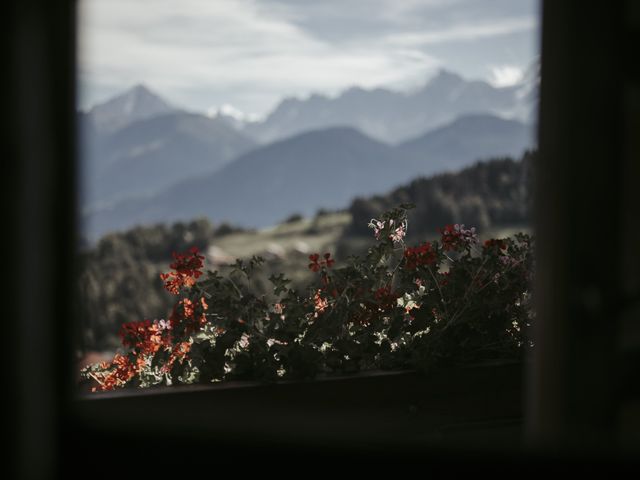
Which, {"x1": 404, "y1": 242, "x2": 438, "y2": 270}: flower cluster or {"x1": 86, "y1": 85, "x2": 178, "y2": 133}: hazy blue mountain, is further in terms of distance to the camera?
{"x1": 86, "y1": 85, "x2": 178, "y2": 133}: hazy blue mountain

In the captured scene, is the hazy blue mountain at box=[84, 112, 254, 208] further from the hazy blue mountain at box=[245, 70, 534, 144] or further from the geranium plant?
the geranium plant

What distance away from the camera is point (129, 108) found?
93.0 meters

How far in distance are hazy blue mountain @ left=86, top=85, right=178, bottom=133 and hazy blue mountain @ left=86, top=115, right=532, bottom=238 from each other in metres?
11.1

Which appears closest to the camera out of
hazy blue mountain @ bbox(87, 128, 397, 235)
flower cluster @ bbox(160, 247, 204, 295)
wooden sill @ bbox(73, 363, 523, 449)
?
wooden sill @ bbox(73, 363, 523, 449)

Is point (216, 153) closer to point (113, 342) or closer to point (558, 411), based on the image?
point (113, 342)

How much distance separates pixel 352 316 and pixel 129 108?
313 feet

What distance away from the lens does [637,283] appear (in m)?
1.20

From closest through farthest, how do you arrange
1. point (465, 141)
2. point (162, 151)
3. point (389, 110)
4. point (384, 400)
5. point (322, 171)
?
point (384, 400) → point (465, 141) → point (322, 171) → point (162, 151) → point (389, 110)

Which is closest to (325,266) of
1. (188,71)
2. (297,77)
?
(297,77)

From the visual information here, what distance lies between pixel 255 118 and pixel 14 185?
105 m

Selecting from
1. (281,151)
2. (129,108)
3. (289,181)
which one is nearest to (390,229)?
(289,181)

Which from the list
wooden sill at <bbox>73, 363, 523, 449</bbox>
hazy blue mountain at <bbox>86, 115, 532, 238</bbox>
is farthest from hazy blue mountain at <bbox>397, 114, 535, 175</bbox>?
wooden sill at <bbox>73, 363, 523, 449</bbox>

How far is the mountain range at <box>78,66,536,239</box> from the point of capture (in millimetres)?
70875

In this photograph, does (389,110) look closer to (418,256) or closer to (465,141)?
(465,141)
